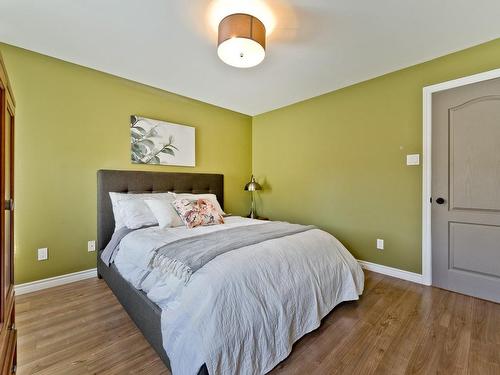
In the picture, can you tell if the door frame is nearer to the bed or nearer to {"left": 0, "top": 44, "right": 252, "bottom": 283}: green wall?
the bed

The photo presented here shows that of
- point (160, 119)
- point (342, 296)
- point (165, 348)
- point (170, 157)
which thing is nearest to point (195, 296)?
point (165, 348)

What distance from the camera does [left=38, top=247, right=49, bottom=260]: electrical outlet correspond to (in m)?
2.34

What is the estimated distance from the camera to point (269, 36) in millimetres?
2066

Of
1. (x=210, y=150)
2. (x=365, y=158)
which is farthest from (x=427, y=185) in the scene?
(x=210, y=150)

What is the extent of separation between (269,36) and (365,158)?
1.82m

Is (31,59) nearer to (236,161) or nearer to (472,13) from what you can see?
(236,161)

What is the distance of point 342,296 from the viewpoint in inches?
79.0

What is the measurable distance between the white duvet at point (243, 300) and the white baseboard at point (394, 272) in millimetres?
1143

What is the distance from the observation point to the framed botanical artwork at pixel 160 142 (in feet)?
9.64

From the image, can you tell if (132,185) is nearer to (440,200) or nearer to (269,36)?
(269,36)

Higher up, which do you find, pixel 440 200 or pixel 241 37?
pixel 241 37

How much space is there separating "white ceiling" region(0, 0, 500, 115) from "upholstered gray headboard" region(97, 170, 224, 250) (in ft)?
3.85

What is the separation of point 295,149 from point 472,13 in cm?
226

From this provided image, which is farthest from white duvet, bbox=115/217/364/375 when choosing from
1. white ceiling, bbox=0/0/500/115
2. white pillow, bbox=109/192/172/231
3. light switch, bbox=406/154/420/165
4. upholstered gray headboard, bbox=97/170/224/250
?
white ceiling, bbox=0/0/500/115
